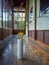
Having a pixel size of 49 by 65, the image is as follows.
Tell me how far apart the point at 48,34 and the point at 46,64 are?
2.01 m

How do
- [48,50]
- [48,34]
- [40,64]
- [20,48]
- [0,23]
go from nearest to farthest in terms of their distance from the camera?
[40,64] → [20,48] → [48,50] → [48,34] → [0,23]

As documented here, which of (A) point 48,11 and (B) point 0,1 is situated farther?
(B) point 0,1

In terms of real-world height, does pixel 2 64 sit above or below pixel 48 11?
below

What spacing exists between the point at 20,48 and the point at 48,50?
1217 millimetres

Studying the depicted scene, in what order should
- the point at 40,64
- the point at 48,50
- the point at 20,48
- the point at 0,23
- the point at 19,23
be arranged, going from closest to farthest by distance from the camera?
the point at 40,64
the point at 20,48
the point at 19,23
the point at 48,50
the point at 0,23

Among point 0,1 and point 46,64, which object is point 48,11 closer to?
point 46,64

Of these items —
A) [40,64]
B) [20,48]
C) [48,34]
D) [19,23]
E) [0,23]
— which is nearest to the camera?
[40,64]

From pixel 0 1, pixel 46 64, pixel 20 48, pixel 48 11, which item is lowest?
pixel 46 64

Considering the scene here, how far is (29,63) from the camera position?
2920mm

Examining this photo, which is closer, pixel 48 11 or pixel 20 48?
pixel 20 48

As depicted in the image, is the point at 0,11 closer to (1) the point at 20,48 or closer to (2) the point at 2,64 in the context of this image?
(1) the point at 20,48

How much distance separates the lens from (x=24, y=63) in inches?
115

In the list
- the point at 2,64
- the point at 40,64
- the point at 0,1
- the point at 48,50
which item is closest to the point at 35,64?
the point at 40,64

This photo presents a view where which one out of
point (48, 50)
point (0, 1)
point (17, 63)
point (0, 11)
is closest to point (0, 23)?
point (0, 11)
